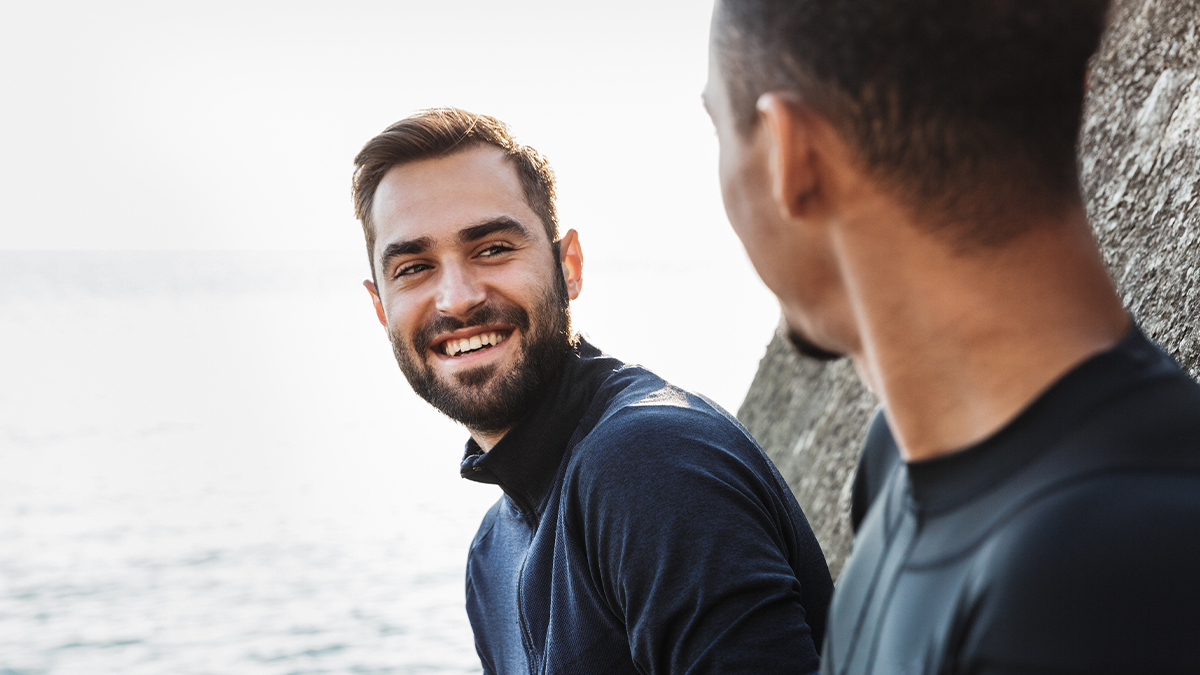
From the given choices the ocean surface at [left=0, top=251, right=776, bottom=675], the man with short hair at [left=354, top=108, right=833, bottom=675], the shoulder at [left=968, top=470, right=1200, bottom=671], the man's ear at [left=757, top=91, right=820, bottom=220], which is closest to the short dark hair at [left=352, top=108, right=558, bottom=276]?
the man with short hair at [left=354, top=108, right=833, bottom=675]

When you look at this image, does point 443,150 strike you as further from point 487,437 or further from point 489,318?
point 487,437

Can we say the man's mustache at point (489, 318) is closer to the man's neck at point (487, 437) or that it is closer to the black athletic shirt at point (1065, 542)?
the man's neck at point (487, 437)

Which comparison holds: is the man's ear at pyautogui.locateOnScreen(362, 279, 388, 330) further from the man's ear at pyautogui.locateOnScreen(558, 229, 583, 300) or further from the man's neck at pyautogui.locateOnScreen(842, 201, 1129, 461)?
the man's neck at pyautogui.locateOnScreen(842, 201, 1129, 461)

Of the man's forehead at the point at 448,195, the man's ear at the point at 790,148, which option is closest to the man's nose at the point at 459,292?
the man's forehead at the point at 448,195

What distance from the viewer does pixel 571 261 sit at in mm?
3025

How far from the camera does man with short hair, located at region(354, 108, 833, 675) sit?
1.74m

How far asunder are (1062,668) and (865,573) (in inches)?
14.7

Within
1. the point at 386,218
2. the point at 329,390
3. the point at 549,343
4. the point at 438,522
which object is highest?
the point at 329,390

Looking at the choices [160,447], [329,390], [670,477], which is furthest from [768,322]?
[670,477]

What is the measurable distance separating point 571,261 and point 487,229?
384 millimetres

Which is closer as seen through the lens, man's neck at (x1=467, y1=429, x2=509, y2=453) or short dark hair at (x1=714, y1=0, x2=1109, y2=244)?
short dark hair at (x1=714, y1=0, x2=1109, y2=244)

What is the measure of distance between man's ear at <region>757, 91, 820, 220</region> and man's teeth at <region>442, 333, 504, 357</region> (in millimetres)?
1764

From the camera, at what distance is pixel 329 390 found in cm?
2362

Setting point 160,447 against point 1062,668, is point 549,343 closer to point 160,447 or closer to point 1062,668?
point 1062,668
